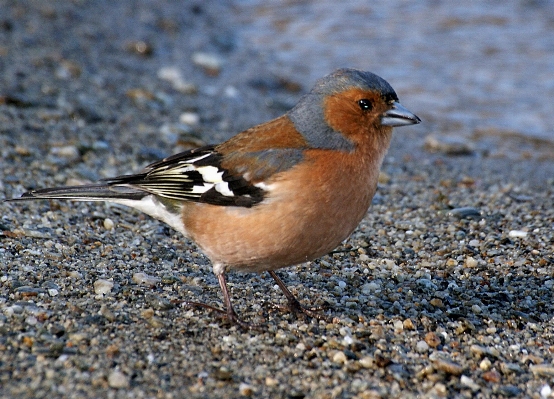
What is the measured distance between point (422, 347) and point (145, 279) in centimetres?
191

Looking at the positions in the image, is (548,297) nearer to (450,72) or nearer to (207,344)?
(207,344)

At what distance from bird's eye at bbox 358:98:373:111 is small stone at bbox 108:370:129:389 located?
2.33m

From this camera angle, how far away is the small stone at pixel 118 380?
3957 mm

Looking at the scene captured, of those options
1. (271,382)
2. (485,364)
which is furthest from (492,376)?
(271,382)

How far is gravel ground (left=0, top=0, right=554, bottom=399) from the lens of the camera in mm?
4250

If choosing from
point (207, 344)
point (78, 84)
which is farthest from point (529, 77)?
point (207, 344)

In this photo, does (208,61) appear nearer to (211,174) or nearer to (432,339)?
(211,174)

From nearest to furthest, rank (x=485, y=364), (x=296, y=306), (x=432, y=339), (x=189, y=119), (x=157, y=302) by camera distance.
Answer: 1. (x=485, y=364)
2. (x=432, y=339)
3. (x=157, y=302)
4. (x=296, y=306)
5. (x=189, y=119)

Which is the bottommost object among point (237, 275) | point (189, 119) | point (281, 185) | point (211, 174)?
point (189, 119)

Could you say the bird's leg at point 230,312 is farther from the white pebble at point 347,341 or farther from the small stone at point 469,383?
the small stone at point 469,383

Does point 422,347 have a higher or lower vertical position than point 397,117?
lower

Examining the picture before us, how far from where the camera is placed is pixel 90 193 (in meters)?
5.50

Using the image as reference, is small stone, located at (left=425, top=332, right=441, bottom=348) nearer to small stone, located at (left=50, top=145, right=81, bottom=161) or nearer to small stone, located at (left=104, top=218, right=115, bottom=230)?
small stone, located at (left=104, top=218, right=115, bottom=230)

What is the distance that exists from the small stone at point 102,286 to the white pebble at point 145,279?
8.4 inches
